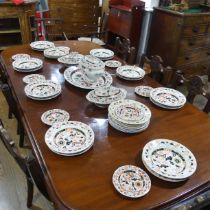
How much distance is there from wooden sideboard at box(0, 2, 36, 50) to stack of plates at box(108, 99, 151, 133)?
2416 mm

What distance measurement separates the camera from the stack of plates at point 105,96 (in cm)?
130

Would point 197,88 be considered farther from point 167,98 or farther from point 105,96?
point 105,96

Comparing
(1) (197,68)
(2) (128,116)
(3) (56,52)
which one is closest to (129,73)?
(2) (128,116)

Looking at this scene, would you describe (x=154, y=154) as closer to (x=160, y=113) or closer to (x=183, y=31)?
(x=160, y=113)

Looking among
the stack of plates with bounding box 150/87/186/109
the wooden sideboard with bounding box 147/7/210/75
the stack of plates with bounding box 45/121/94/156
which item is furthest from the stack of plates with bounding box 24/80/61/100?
the wooden sideboard with bounding box 147/7/210/75

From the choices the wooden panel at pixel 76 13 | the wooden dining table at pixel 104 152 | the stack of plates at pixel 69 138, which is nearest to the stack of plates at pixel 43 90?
the wooden dining table at pixel 104 152

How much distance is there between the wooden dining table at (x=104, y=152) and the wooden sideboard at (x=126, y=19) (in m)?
1.78

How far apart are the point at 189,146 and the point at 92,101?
0.56m

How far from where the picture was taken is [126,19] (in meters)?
3.13

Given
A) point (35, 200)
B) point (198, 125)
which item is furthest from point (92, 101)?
point (35, 200)

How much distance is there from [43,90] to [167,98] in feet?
2.52

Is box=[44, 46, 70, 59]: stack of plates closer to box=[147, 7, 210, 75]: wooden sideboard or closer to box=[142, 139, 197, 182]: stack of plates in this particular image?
box=[142, 139, 197, 182]: stack of plates

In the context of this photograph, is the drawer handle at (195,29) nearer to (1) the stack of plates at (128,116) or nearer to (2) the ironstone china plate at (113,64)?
(2) the ironstone china plate at (113,64)

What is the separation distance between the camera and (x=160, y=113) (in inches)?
51.1
